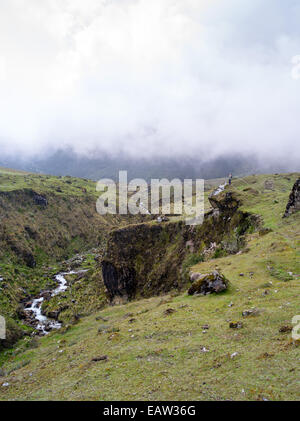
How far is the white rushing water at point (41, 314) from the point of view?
55750 millimetres

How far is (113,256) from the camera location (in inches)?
2544

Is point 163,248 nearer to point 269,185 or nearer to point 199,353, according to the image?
point 199,353

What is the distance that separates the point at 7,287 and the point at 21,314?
14.2 meters

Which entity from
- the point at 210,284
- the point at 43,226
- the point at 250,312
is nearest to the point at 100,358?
the point at 250,312

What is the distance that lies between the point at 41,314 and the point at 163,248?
36203 mm

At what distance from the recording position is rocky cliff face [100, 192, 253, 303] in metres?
46.1

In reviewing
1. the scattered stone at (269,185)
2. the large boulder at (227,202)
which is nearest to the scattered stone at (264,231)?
the large boulder at (227,202)

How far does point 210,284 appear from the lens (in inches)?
956

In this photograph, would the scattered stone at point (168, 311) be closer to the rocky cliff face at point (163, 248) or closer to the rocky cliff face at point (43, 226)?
the rocky cliff face at point (163, 248)

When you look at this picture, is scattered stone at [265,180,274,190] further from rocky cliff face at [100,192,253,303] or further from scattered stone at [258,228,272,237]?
scattered stone at [258,228,272,237]

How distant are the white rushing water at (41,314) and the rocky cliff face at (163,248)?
14.0 m

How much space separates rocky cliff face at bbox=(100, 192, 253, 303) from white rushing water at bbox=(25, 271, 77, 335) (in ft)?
45.9
